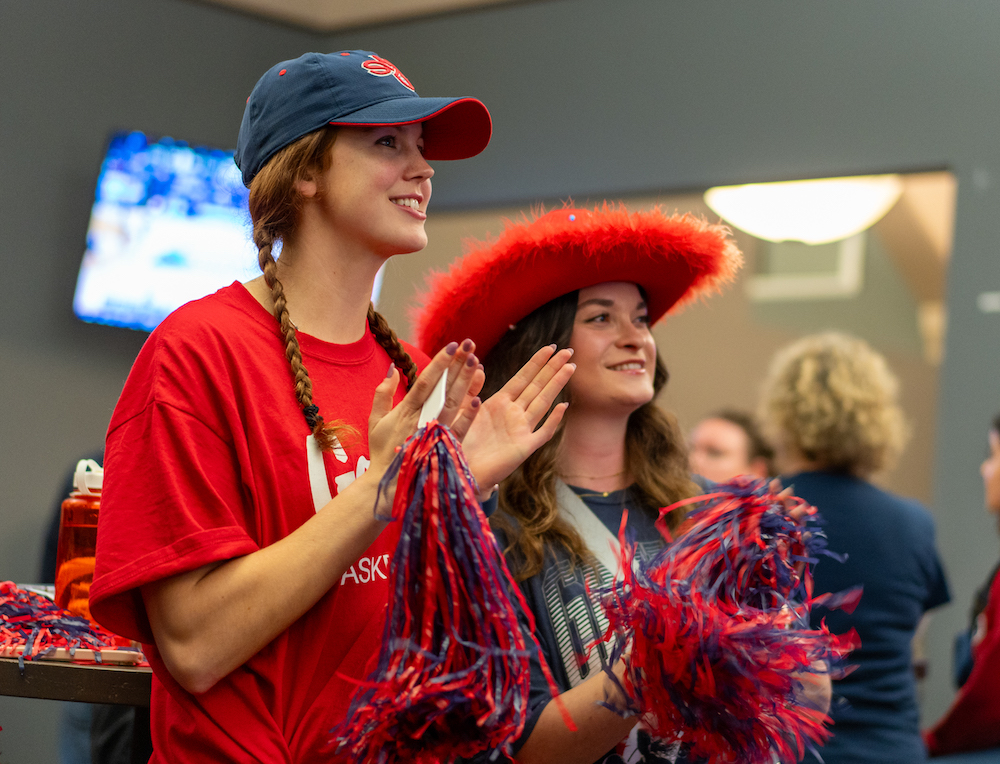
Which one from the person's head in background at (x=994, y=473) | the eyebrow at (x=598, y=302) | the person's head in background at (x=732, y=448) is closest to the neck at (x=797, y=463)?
the person's head in background at (x=994, y=473)

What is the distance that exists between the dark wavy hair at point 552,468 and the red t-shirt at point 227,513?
413 mm

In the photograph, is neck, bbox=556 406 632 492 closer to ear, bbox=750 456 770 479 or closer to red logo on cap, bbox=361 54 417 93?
red logo on cap, bbox=361 54 417 93

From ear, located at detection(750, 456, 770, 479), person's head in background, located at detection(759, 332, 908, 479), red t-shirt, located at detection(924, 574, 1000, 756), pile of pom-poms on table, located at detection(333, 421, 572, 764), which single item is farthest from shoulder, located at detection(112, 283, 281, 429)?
ear, located at detection(750, 456, 770, 479)

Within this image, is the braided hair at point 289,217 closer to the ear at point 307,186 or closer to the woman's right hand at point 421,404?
the ear at point 307,186

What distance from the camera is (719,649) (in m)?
1.21

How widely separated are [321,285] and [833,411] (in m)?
1.97

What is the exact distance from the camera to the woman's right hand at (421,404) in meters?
1.17

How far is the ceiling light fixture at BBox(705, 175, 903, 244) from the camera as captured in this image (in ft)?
13.5

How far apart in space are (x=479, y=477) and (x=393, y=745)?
1.09 ft

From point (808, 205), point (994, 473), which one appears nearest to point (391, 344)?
point (994, 473)

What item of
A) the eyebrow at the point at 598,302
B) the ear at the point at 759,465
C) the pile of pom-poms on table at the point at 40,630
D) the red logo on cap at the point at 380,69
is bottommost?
the pile of pom-poms on table at the point at 40,630

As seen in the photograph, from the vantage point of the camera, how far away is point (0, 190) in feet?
13.3

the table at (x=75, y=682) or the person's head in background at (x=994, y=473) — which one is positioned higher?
the person's head in background at (x=994, y=473)

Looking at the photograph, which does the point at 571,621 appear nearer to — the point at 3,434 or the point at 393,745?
the point at 393,745
